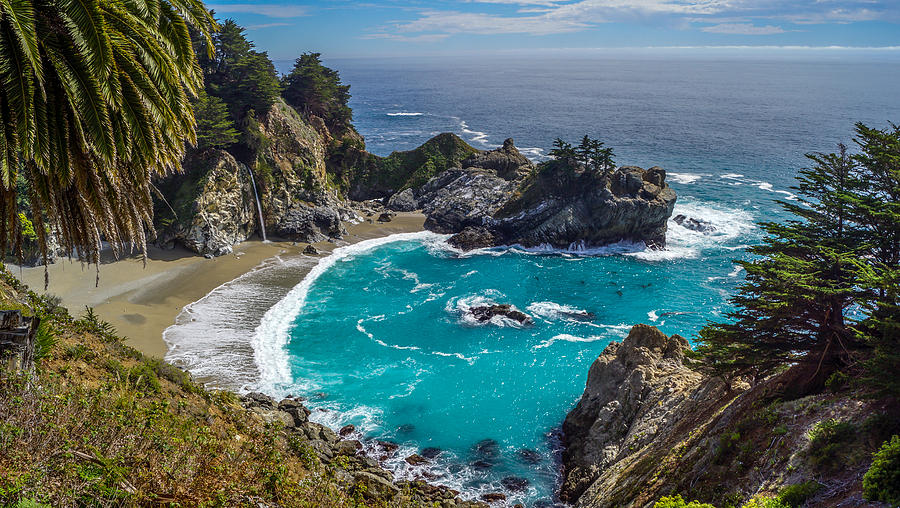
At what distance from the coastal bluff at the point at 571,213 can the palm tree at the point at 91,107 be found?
5195 cm

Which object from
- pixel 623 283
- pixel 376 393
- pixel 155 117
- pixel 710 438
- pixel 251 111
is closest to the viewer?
pixel 155 117

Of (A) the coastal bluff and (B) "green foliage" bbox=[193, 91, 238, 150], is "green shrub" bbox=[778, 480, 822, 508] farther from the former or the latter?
(B) "green foliage" bbox=[193, 91, 238, 150]

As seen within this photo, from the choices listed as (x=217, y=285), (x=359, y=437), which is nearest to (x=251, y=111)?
(x=217, y=285)

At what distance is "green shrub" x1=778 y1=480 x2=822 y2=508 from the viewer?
14.3 metres

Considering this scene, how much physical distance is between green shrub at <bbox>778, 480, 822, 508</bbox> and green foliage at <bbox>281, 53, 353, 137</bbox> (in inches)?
2882

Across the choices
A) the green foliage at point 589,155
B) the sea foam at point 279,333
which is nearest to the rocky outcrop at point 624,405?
the sea foam at point 279,333

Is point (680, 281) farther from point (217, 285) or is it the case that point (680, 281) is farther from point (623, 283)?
point (217, 285)

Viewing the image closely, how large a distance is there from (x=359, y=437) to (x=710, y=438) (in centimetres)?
1903

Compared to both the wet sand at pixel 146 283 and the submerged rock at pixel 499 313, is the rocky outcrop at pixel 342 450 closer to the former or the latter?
the wet sand at pixel 146 283

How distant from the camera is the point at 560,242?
204 feet

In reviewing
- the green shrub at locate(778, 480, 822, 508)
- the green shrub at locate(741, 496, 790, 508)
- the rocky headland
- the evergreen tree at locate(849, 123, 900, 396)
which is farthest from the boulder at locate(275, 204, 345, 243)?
the green shrub at locate(778, 480, 822, 508)

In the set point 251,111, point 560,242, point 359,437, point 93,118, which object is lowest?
point 359,437

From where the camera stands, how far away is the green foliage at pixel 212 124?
169 ft

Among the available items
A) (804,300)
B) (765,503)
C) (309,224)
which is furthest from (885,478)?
(309,224)
